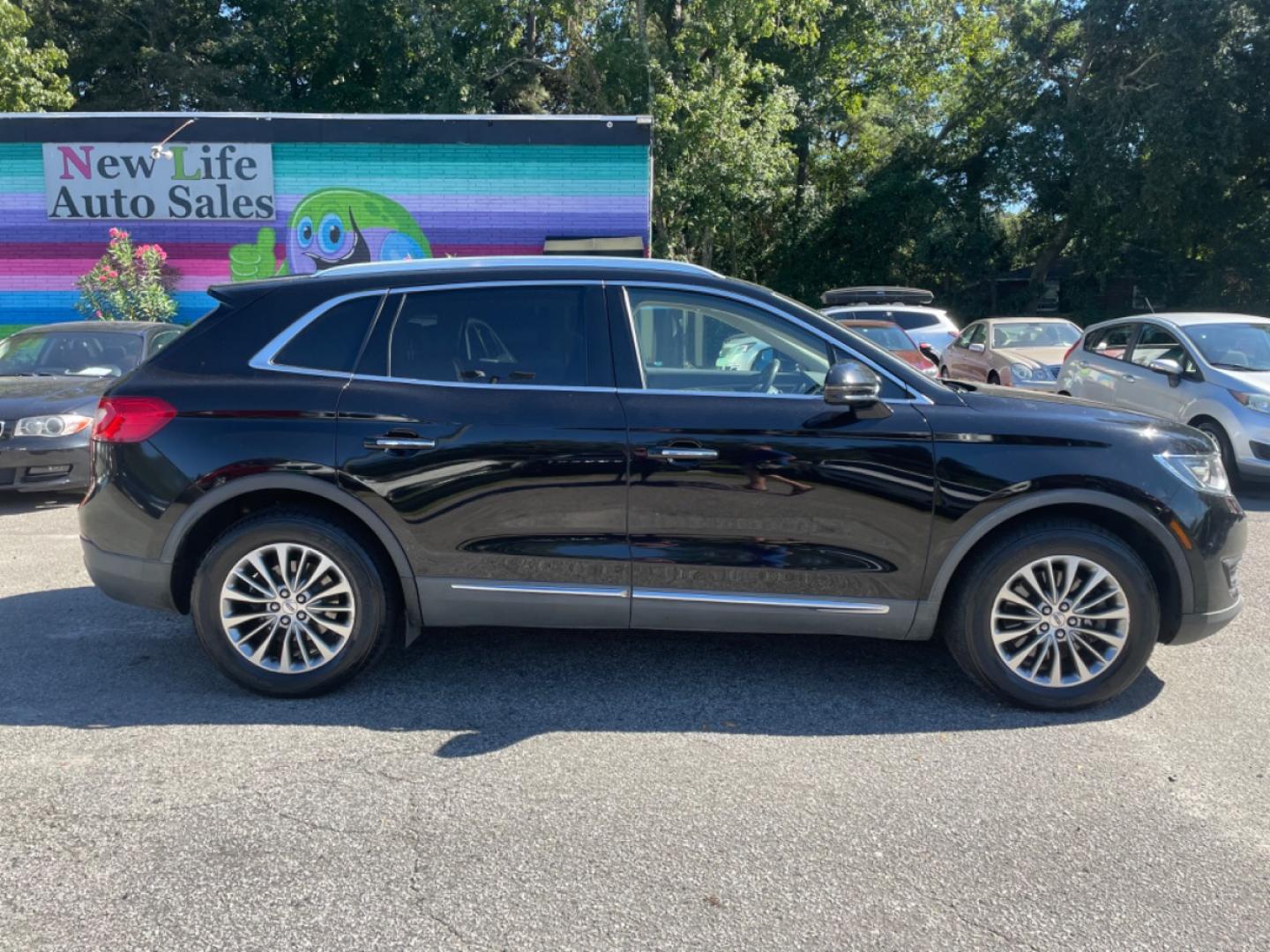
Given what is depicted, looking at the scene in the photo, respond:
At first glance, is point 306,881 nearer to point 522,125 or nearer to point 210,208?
point 522,125

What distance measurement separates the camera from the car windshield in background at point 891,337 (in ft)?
51.7

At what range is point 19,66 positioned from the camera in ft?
68.7

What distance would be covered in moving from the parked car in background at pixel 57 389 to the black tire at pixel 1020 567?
562cm

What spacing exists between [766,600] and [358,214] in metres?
14.0

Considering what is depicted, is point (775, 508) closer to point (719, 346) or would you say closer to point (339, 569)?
point (719, 346)


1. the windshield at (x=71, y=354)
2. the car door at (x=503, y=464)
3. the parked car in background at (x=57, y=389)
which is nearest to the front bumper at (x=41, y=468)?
the parked car in background at (x=57, y=389)

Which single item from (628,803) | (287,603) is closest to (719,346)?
(628,803)

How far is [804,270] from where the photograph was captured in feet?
105

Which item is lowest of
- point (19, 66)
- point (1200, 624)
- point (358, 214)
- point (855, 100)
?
point (1200, 624)

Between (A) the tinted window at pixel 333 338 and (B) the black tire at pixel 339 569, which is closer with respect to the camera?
Answer: (B) the black tire at pixel 339 569

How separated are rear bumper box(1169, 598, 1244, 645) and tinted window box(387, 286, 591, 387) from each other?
9.04 ft

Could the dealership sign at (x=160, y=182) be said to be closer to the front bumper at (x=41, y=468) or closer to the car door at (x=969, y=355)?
the front bumper at (x=41, y=468)

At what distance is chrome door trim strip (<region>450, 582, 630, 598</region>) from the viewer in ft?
14.4

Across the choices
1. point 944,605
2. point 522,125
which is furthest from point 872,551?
point 522,125
